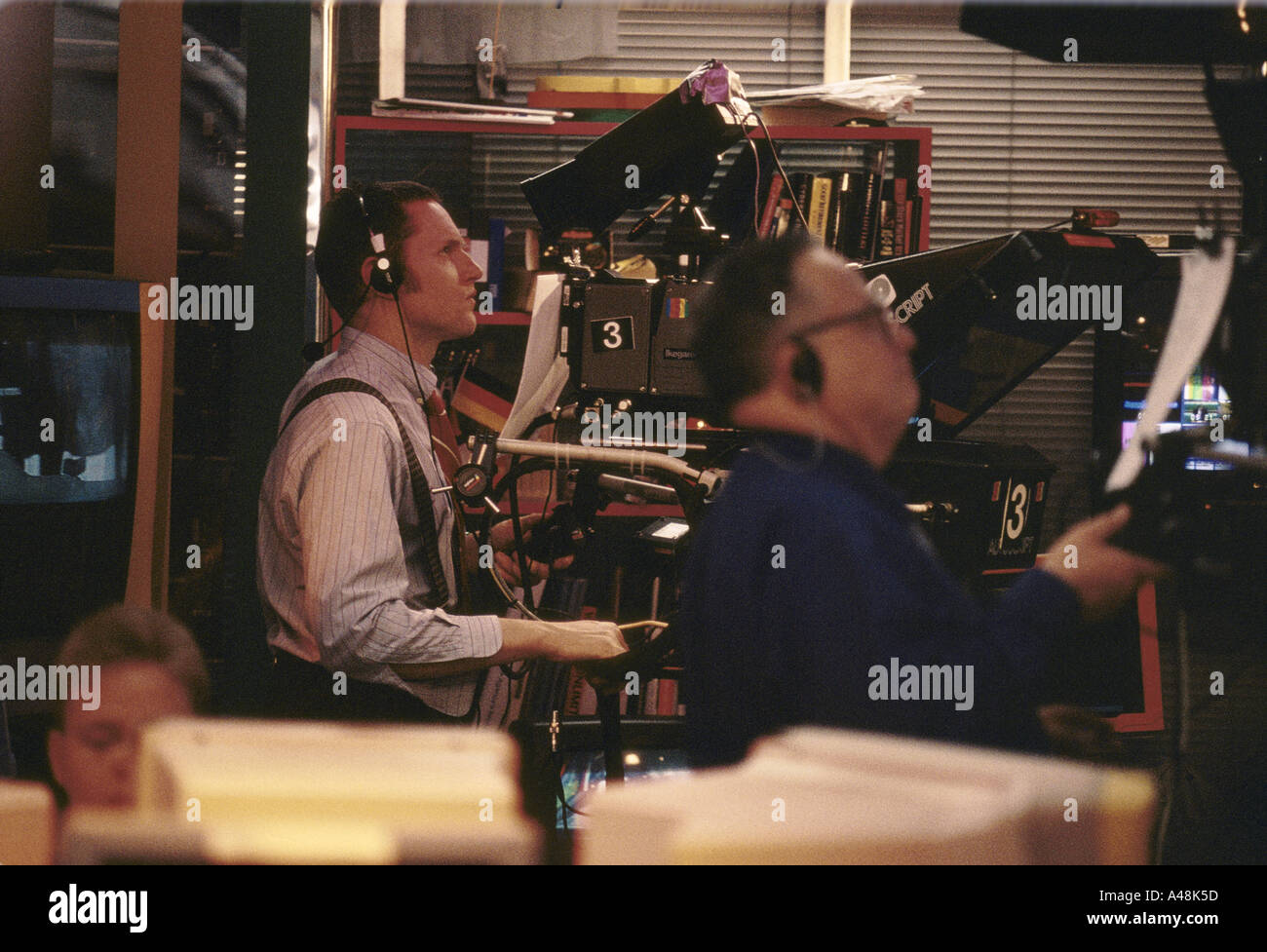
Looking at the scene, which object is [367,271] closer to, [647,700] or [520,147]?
[647,700]

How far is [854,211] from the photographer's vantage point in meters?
3.11

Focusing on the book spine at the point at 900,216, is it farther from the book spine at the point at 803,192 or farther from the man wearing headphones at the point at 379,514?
the man wearing headphones at the point at 379,514

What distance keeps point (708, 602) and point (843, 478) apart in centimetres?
18

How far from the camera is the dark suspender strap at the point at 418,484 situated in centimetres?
162

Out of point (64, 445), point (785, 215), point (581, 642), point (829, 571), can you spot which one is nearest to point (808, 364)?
point (829, 571)

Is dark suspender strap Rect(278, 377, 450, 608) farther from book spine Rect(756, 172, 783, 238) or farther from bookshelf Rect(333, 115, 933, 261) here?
book spine Rect(756, 172, 783, 238)

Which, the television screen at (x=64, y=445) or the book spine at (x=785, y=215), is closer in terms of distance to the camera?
the television screen at (x=64, y=445)

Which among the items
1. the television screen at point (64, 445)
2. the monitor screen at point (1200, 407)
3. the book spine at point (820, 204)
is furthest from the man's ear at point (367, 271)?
the book spine at point (820, 204)

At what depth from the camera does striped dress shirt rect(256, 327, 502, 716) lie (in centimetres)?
149

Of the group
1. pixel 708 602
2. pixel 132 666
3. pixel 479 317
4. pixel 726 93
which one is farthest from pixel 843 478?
pixel 479 317

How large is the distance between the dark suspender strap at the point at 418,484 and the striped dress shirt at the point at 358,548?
1cm

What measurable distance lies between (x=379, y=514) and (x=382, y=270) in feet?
1.47

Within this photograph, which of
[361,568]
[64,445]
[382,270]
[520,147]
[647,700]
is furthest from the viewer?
[520,147]
